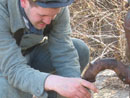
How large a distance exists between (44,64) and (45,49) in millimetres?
125

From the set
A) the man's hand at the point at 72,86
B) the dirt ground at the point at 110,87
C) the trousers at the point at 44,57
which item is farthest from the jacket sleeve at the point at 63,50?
the dirt ground at the point at 110,87

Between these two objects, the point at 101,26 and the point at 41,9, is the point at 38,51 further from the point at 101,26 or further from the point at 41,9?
the point at 101,26

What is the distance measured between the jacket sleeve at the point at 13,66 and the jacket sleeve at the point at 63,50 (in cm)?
44

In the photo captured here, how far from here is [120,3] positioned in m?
4.11

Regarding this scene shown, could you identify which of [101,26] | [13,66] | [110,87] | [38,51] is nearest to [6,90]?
[13,66]

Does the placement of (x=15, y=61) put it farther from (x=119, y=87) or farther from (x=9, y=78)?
(x=119, y=87)

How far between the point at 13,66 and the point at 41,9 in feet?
1.36

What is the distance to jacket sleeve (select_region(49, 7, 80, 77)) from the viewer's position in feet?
8.32

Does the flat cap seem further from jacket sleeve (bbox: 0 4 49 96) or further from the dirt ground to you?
the dirt ground

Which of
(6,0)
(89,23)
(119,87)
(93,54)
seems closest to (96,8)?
(89,23)

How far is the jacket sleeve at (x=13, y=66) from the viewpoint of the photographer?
2104 millimetres

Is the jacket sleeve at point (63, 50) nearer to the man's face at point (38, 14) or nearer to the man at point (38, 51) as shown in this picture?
the man at point (38, 51)

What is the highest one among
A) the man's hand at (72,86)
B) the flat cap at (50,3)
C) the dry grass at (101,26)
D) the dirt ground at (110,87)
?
the flat cap at (50,3)

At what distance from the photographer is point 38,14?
2143mm
